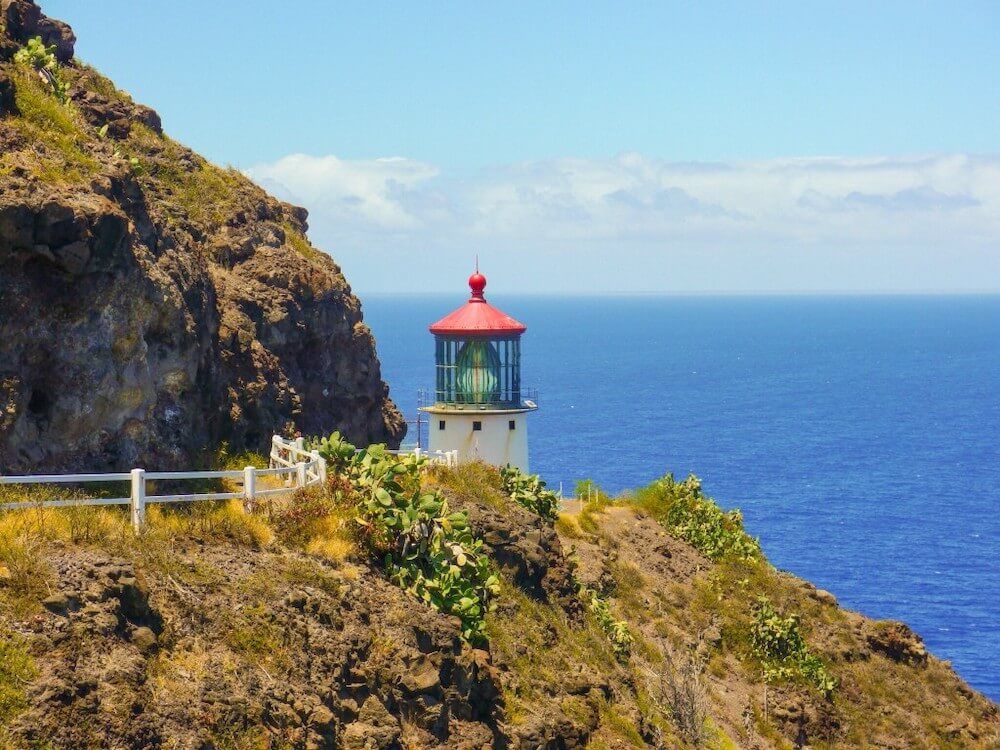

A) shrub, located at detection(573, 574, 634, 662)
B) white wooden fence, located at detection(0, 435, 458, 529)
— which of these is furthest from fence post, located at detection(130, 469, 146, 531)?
shrub, located at detection(573, 574, 634, 662)

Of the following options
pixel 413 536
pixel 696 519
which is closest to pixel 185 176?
pixel 413 536

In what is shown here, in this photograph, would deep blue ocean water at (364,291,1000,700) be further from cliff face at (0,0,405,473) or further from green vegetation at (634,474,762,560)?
cliff face at (0,0,405,473)

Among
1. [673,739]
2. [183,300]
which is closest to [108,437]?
[183,300]

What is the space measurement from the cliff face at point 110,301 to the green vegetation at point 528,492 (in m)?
4.39

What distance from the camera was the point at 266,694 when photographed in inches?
582

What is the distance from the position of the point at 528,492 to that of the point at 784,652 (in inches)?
290

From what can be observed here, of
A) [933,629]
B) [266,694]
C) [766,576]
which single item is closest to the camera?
[266,694]

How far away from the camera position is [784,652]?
1254 inches

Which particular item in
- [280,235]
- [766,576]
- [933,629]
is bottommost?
[933,629]

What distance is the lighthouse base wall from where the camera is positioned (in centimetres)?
3597

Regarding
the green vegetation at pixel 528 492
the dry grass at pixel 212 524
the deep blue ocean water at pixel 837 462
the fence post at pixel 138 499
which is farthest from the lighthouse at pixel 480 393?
the fence post at pixel 138 499

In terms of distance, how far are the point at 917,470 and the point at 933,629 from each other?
4386cm

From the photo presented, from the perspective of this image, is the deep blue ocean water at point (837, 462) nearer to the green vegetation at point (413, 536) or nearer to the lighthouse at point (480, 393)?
the lighthouse at point (480, 393)

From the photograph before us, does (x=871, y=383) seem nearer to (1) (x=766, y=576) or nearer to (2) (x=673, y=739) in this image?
(1) (x=766, y=576)
